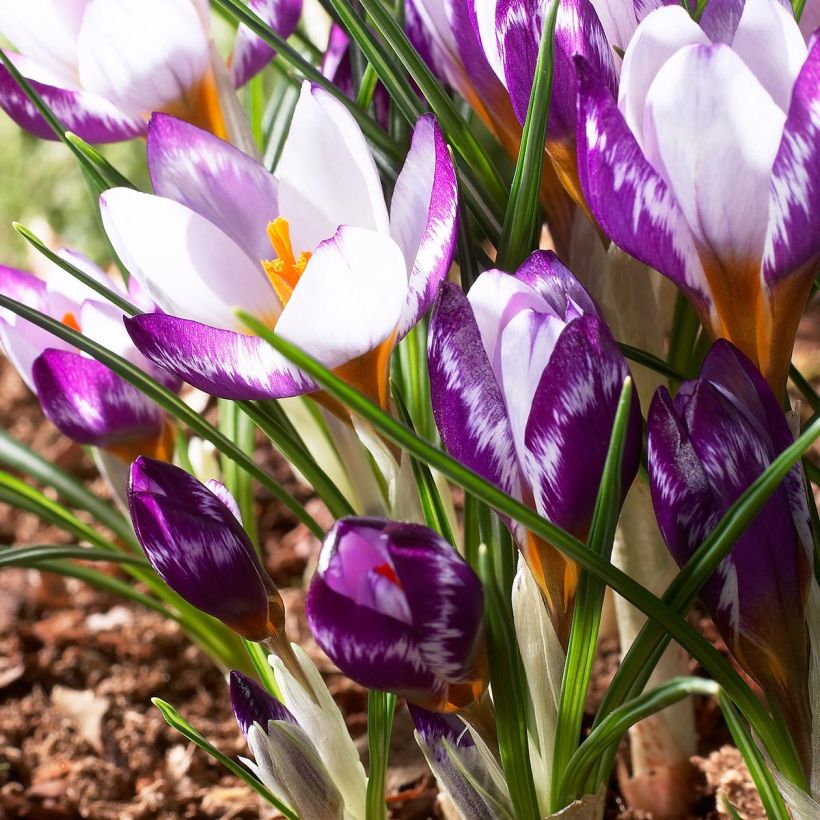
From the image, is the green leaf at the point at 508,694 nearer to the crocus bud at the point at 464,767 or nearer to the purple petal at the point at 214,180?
the crocus bud at the point at 464,767

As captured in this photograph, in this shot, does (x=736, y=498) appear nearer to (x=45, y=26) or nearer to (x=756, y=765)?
(x=756, y=765)

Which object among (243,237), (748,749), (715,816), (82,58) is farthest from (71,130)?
(715,816)

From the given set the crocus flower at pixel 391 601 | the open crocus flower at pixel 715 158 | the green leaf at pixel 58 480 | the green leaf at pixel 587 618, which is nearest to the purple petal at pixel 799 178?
the open crocus flower at pixel 715 158

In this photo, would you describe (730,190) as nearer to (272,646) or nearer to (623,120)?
(623,120)

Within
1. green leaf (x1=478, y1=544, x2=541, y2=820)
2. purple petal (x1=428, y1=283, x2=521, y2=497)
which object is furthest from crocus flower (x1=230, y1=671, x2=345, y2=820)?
purple petal (x1=428, y1=283, x2=521, y2=497)

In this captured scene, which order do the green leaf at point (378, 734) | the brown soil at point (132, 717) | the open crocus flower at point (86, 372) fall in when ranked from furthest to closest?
the brown soil at point (132, 717), the open crocus flower at point (86, 372), the green leaf at point (378, 734)

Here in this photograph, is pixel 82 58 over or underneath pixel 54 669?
over

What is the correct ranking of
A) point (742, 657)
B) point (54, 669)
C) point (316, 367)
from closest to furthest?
point (316, 367)
point (742, 657)
point (54, 669)
